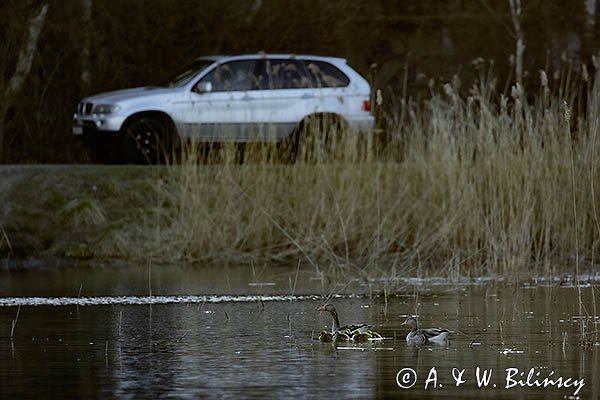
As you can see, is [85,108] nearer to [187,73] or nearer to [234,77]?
[187,73]

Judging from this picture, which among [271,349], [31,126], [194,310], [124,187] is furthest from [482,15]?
[271,349]

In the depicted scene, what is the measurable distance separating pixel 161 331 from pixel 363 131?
6678 millimetres

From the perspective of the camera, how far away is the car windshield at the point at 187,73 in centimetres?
2108

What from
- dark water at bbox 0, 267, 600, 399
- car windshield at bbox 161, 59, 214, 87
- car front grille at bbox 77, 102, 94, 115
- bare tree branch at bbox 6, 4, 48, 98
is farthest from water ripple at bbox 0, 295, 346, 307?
bare tree branch at bbox 6, 4, 48, 98

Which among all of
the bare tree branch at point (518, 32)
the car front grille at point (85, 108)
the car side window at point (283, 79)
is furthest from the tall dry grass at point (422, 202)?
the bare tree branch at point (518, 32)

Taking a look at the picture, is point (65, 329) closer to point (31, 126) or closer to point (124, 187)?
point (124, 187)

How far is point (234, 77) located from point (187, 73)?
25.4 inches

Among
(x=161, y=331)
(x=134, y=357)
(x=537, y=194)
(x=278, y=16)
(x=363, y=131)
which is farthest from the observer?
(x=278, y=16)

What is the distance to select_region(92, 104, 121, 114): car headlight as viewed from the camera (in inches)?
814

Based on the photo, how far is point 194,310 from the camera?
11.6 meters

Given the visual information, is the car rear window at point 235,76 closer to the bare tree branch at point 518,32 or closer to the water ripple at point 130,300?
the water ripple at point 130,300

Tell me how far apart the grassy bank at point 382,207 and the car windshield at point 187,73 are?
3437 millimetres

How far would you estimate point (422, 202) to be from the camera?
15.6 meters

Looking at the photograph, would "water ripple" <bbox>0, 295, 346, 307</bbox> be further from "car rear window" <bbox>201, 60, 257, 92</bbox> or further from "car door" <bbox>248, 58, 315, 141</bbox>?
"car rear window" <bbox>201, 60, 257, 92</bbox>
